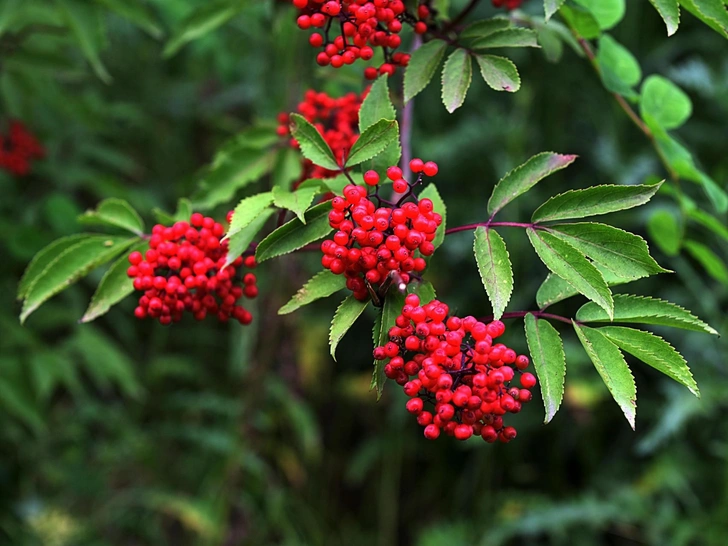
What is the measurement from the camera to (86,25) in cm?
121

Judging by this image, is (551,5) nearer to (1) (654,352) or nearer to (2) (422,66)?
(2) (422,66)

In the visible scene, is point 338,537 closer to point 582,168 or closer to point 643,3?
point 582,168

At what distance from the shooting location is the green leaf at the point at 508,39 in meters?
0.85

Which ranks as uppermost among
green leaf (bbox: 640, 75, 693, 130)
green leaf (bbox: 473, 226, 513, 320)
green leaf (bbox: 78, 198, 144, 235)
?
green leaf (bbox: 473, 226, 513, 320)

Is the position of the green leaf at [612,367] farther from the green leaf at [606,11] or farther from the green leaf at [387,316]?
the green leaf at [606,11]

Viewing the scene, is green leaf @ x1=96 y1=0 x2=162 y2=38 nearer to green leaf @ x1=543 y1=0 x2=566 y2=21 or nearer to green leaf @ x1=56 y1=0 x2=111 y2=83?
green leaf @ x1=56 y1=0 x2=111 y2=83

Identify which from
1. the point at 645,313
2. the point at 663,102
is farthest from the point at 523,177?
the point at 663,102

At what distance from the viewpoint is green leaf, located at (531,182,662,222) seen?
2.41ft

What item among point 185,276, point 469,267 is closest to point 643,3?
point 469,267

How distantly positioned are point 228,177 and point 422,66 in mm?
416

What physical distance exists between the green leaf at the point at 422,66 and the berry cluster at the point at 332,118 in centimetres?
15

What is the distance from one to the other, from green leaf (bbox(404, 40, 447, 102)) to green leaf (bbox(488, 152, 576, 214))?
15 cm

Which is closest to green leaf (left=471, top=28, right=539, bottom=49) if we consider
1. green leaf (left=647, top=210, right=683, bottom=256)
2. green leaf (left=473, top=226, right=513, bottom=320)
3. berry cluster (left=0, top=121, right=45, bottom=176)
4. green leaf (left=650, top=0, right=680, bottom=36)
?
green leaf (left=650, top=0, right=680, bottom=36)

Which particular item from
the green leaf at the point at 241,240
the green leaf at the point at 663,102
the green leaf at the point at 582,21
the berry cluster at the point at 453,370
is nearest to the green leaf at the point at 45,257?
the green leaf at the point at 241,240
